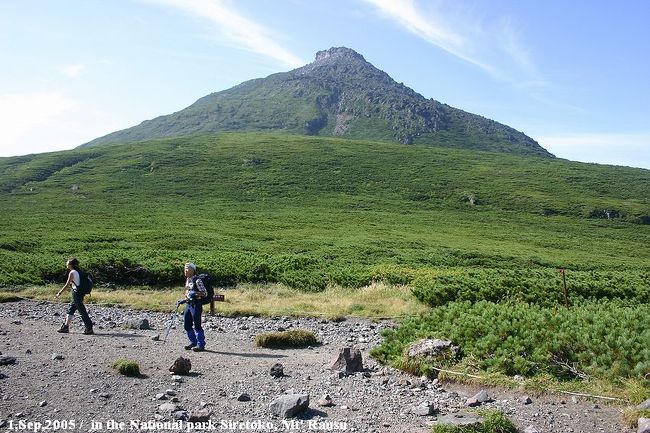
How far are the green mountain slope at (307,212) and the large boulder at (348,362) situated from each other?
1679 cm

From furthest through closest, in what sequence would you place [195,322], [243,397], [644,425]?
[195,322]
[243,397]
[644,425]

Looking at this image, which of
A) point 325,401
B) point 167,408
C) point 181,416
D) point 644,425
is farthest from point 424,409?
A: point 167,408

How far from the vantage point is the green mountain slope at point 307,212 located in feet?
124

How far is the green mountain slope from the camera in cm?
3781

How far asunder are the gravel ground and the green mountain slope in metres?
15.4

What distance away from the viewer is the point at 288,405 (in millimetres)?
9375

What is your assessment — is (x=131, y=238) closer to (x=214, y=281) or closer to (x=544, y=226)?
(x=214, y=281)

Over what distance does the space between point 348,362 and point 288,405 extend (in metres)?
3.37

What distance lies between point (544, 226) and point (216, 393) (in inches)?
3215

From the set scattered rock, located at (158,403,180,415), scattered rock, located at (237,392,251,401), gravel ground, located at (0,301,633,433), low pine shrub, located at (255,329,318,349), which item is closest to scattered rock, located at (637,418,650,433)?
gravel ground, located at (0,301,633,433)

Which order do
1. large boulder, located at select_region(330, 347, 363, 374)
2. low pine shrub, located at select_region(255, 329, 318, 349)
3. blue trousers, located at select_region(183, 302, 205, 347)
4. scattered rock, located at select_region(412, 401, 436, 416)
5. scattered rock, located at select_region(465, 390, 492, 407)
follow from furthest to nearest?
low pine shrub, located at select_region(255, 329, 318, 349)
blue trousers, located at select_region(183, 302, 205, 347)
large boulder, located at select_region(330, 347, 363, 374)
scattered rock, located at select_region(465, 390, 492, 407)
scattered rock, located at select_region(412, 401, 436, 416)

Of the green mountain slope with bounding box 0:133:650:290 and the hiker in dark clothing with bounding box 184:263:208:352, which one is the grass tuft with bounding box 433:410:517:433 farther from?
the green mountain slope with bounding box 0:133:650:290

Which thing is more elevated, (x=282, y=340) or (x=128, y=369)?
(x=128, y=369)

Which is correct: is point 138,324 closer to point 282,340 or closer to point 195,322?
point 195,322
